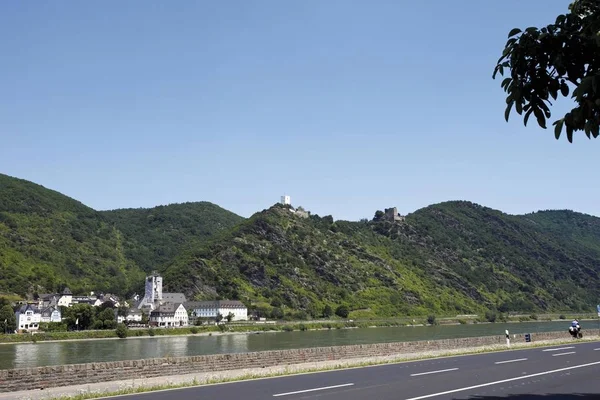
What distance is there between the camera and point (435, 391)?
19172 mm

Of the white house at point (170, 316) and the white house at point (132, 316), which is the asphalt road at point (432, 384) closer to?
the white house at point (170, 316)

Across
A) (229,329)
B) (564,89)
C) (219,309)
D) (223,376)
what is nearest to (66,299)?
(219,309)

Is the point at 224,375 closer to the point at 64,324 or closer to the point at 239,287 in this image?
the point at 64,324

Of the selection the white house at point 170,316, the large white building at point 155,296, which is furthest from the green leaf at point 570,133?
Answer: the large white building at point 155,296

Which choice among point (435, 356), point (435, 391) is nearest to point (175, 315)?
point (435, 356)

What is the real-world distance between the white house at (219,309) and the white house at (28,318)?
42.0 meters

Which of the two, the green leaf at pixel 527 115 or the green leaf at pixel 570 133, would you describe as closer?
the green leaf at pixel 570 133

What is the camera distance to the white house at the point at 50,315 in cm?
13650

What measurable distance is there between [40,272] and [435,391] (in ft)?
597

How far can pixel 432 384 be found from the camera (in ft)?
69.0

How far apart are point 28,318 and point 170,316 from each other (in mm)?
33860

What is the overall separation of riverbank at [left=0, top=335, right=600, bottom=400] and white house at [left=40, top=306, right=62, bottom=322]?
120887 mm

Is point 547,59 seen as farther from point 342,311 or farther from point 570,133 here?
point 342,311

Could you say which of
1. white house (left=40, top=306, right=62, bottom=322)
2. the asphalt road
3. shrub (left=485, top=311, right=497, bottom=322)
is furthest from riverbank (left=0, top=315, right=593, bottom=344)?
the asphalt road
